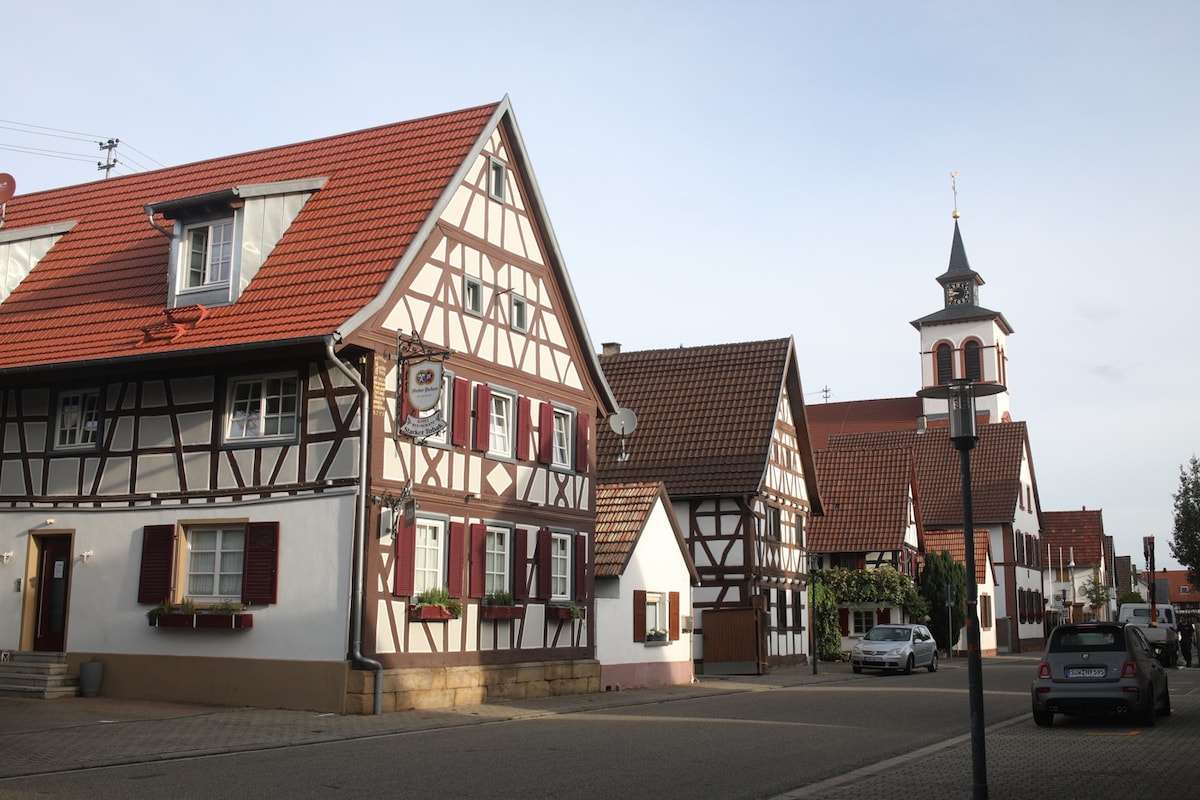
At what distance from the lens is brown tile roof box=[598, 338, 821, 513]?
3662cm

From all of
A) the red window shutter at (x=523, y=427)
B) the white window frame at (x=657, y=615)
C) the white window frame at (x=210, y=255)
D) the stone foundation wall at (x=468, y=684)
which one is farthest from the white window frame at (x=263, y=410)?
the white window frame at (x=657, y=615)

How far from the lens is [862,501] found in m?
46.3

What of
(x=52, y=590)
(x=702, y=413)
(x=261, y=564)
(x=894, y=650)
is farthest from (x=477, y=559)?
(x=894, y=650)

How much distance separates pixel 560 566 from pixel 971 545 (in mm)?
15856

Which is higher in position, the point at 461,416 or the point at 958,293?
the point at 958,293

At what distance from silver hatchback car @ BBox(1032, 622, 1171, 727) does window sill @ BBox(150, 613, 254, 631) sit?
12041mm

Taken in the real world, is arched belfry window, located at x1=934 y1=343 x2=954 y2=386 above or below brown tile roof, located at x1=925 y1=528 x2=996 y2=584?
above

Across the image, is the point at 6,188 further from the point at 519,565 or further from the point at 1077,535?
the point at 1077,535

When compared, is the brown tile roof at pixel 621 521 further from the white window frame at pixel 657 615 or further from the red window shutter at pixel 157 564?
the red window shutter at pixel 157 564

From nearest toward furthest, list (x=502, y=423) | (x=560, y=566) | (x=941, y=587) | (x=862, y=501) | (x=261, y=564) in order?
(x=261, y=564) → (x=502, y=423) → (x=560, y=566) → (x=862, y=501) → (x=941, y=587)

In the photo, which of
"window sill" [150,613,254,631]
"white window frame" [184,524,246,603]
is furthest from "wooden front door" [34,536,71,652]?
"white window frame" [184,524,246,603]

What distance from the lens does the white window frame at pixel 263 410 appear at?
21.1 meters

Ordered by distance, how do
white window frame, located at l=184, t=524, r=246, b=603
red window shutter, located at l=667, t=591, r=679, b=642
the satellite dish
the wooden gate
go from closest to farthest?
white window frame, located at l=184, t=524, r=246, b=603, the satellite dish, red window shutter, located at l=667, t=591, r=679, b=642, the wooden gate

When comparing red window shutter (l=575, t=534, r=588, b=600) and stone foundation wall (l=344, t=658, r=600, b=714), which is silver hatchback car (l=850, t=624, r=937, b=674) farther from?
red window shutter (l=575, t=534, r=588, b=600)
